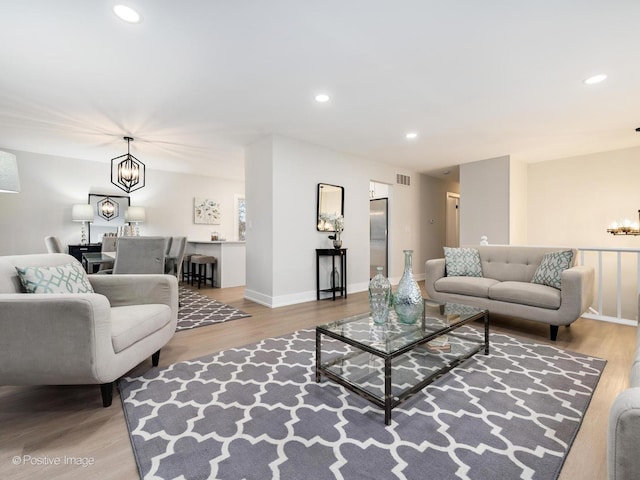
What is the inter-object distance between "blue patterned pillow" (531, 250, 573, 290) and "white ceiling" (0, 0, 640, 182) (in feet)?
5.33

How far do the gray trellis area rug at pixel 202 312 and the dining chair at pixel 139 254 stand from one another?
2.19 feet

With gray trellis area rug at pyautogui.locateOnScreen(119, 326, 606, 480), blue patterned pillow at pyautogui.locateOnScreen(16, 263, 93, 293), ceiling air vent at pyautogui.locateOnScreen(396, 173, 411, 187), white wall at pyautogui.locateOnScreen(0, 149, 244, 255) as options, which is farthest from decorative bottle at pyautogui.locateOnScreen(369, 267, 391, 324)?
white wall at pyautogui.locateOnScreen(0, 149, 244, 255)

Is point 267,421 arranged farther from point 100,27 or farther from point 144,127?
point 144,127

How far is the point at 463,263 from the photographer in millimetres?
3803

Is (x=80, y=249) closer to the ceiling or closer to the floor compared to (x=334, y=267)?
closer to the ceiling

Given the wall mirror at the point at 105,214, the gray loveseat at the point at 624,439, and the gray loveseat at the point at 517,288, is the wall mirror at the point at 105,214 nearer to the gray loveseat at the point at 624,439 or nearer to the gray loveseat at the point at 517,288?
the gray loveseat at the point at 517,288

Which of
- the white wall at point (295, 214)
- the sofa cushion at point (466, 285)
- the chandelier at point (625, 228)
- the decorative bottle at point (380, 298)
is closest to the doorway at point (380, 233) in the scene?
the white wall at point (295, 214)

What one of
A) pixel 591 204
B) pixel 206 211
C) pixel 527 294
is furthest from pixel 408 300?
pixel 206 211

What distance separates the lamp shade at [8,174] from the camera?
2.05 meters

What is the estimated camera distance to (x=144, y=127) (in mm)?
3957

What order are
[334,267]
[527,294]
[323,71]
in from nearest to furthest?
[323,71] → [527,294] → [334,267]

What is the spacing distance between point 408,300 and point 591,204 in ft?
17.4

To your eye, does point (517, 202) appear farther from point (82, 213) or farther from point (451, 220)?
point (82, 213)

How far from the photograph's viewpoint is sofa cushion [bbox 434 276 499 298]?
332 cm
